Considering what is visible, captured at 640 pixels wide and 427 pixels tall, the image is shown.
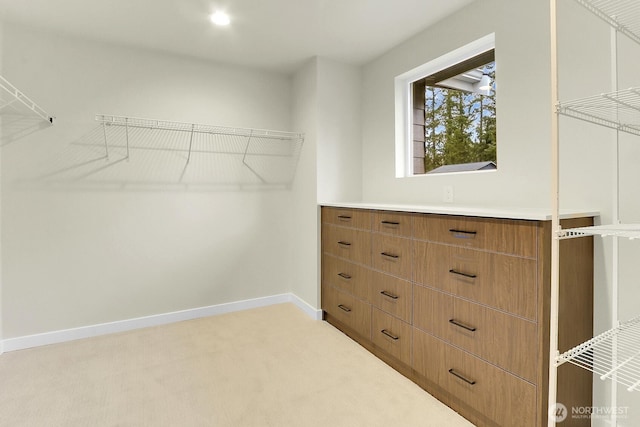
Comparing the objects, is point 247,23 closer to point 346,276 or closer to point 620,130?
point 346,276

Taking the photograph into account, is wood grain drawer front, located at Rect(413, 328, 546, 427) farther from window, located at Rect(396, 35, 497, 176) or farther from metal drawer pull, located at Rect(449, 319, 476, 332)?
window, located at Rect(396, 35, 497, 176)

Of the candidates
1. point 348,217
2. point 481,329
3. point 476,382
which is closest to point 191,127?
point 348,217

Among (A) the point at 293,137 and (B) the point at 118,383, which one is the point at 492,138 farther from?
(B) the point at 118,383

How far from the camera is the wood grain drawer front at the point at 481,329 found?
1.40 meters

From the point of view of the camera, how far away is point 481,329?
160cm

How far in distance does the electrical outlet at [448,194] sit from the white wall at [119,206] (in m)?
1.65

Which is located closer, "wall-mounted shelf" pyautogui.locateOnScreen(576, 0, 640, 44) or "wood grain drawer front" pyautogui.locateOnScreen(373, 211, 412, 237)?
"wall-mounted shelf" pyautogui.locateOnScreen(576, 0, 640, 44)

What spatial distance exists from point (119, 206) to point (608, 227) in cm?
309

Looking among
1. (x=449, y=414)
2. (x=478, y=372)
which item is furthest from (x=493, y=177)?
(x=449, y=414)

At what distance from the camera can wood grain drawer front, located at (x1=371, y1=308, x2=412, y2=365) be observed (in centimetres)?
203

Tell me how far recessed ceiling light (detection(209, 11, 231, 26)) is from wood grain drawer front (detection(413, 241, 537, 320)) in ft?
6.40

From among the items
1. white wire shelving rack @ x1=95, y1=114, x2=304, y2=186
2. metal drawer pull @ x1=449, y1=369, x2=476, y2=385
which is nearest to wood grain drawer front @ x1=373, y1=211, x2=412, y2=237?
metal drawer pull @ x1=449, y1=369, x2=476, y2=385

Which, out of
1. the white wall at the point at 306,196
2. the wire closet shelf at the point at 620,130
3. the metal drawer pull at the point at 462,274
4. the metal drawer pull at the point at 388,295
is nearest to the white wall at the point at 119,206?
the white wall at the point at 306,196

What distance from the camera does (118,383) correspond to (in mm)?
2002
